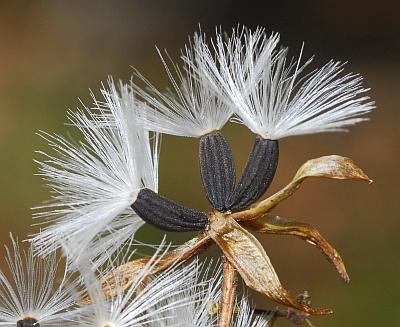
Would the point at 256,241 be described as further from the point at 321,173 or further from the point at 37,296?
the point at 37,296

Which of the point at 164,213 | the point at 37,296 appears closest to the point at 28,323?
the point at 37,296

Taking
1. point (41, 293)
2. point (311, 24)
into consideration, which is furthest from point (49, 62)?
point (41, 293)

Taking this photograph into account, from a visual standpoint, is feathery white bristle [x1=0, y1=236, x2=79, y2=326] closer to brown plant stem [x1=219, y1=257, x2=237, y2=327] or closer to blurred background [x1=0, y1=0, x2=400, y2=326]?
brown plant stem [x1=219, y1=257, x2=237, y2=327]

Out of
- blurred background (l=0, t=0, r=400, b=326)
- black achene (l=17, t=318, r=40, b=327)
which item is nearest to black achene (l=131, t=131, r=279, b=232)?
black achene (l=17, t=318, r=40, b=327)

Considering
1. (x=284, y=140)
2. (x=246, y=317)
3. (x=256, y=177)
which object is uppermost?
(x=284, y=140)

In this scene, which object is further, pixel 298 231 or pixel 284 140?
pixel 284 140

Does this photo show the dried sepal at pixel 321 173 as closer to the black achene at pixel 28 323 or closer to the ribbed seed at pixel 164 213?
the ribbed seed at pixel 164 213

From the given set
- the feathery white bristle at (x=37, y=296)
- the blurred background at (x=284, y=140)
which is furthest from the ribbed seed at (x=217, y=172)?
the blurred background at (x=284, y=140)
